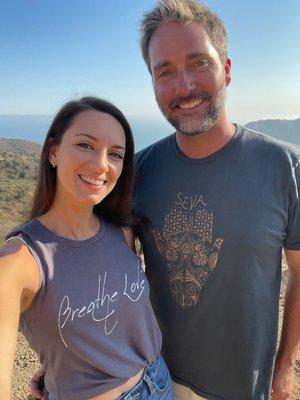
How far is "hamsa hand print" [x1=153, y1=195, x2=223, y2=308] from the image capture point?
1.93 m

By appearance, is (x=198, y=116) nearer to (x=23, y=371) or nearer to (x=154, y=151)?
A: (x=154, y=151)

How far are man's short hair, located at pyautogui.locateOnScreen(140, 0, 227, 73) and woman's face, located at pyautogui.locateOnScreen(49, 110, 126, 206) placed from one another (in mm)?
668

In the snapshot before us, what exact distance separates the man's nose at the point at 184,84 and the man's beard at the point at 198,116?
0.08 ft

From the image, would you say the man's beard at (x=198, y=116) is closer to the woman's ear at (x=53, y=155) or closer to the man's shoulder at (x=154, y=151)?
the man's shoulder at (x=154, y=151)

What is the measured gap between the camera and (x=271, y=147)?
1.96m

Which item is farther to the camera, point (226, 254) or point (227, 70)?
point (227, 70)

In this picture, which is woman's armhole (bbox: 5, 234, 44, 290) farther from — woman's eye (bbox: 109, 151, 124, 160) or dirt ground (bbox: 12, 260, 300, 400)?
dirt ground (bbox: 12, 260, 300, 400)

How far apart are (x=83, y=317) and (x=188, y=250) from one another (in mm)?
666

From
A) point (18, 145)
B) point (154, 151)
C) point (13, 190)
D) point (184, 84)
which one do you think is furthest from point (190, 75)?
point (18, 145)

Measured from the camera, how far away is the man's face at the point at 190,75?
203 centimetres

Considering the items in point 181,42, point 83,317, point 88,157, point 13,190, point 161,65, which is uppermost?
point 181,42

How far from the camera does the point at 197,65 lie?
6.71 ft

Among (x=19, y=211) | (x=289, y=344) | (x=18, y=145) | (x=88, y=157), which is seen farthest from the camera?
(x=18, y=145)

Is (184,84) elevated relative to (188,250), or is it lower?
elevated
